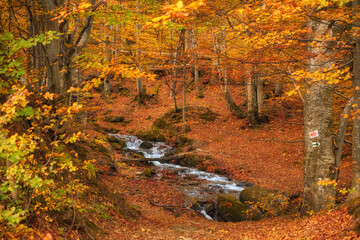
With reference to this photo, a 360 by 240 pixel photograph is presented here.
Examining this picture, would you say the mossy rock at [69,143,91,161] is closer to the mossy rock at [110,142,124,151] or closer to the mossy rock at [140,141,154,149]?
the mossy rock at [110,142,124,151]

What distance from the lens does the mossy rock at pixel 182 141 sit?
16.5 meters

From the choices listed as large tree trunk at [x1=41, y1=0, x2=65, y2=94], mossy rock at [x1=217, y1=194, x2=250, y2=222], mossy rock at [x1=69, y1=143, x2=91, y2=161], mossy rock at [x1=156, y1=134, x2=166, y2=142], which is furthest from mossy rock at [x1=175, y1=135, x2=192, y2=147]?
large tree trunk at [x1=41, y1=0, x2=65, y2=94]

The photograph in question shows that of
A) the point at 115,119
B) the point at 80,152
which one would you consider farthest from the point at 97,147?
the point at 115,119

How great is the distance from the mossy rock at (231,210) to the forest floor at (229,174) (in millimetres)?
874

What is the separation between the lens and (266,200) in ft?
29.2

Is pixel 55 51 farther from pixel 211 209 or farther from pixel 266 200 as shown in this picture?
pixel 266 200

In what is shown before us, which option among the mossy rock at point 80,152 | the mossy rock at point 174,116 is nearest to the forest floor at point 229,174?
the mossy rock at point 174,116

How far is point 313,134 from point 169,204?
505 centimetres

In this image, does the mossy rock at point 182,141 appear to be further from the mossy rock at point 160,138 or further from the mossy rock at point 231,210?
the mossy rock at point 231,210

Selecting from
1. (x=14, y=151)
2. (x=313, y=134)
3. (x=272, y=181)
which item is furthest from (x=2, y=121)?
(x=272, y=181)

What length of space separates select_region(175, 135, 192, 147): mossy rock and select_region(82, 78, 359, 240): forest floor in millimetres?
499

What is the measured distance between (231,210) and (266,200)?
1.24 m

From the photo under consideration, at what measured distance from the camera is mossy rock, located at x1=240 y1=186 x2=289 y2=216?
8633mm

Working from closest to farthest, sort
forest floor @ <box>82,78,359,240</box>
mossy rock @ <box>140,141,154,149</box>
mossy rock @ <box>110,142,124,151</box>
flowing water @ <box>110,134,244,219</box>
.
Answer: forest floor @ <box>82,78,359,240</box>
flowing water @ <box>110,134,244,219</box>
mossy rock @ <box>110,142,124,151</box>
mossy rock @ <box>140,141,154,149</box>
